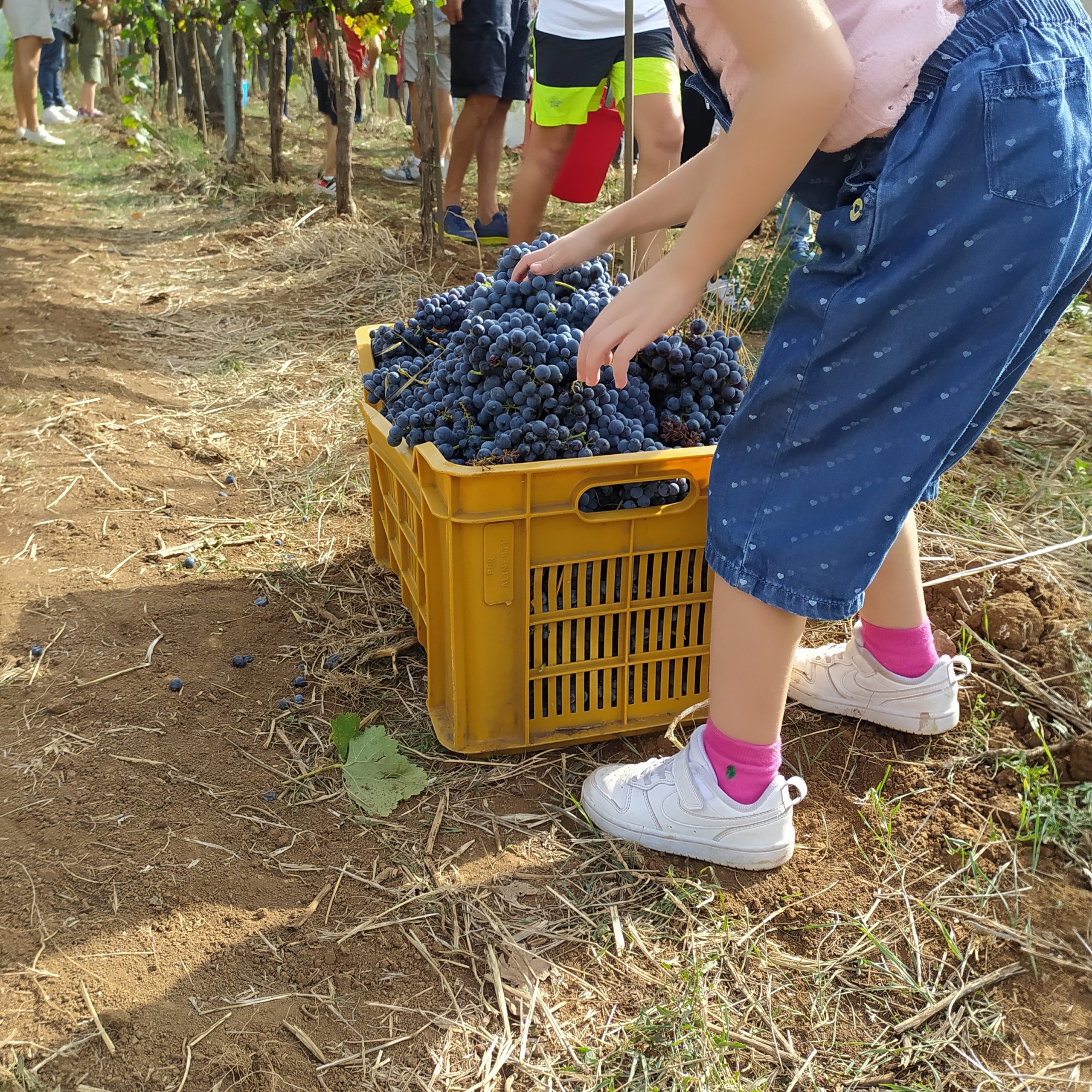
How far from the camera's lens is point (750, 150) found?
1.19 metres

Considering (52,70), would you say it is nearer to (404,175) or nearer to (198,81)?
(198,81)

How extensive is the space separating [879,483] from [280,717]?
1.25 metres

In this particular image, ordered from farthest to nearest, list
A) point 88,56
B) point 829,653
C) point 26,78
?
point 88,56, point 26,78, point 829,653

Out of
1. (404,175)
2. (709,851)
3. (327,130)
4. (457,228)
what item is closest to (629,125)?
(709,851)

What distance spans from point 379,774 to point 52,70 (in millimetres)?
10987

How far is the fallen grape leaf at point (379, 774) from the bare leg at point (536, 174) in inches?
111

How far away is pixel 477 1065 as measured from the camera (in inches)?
52.7

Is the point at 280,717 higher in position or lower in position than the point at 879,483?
lower

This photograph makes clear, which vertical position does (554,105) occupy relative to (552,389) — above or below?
below

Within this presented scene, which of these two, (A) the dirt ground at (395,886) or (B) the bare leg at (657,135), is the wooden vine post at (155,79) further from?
(A) the dirt ground at (395,886)

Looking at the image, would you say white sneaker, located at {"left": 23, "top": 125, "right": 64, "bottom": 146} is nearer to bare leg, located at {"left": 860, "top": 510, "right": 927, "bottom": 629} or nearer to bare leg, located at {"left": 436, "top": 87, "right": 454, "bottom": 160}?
bare leg, located at {"left": 436, "top": 87, "right": 454, "bottom": 160}

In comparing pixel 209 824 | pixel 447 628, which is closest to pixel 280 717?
pixel 209 824

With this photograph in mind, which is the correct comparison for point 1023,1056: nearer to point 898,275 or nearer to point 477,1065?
point 477,1065

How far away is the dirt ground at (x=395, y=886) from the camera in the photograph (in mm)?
1356
